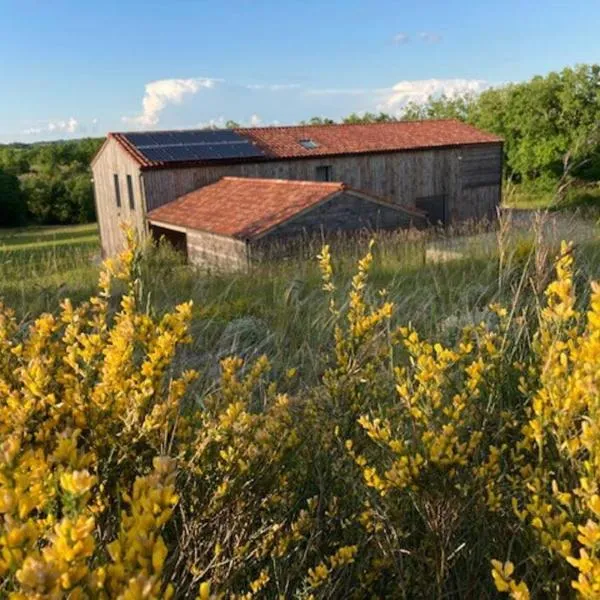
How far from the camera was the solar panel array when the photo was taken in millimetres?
21312

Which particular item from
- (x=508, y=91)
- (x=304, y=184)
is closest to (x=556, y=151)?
(x=508, y=91)

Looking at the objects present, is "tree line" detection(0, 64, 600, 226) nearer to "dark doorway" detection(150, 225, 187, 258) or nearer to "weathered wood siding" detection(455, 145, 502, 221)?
"weathered wood siding" detection(455, 145, 502, 221)

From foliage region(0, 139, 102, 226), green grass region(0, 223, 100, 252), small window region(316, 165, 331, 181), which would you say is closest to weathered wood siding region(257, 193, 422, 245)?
small window region(316, 165, 331, 181)

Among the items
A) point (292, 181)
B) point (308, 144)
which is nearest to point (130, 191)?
point (308, 144)

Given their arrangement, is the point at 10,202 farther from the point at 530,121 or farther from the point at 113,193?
the point at 530,121

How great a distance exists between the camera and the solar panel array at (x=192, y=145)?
69.9ft

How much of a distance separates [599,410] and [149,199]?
20.9 m

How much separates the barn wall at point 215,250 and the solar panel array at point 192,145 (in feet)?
13.9

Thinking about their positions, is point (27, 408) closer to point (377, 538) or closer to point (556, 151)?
point (377, 538)

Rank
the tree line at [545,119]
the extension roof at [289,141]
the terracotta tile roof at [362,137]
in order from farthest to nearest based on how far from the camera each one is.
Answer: the tree line at [545,119] → the terracotta tile roof at [362,137] → the extension roof at [289,141]

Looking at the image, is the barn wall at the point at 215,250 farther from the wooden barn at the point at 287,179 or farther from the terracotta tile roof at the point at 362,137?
the terracotta tile roof at the point at 362,137

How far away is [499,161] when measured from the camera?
1056 inches

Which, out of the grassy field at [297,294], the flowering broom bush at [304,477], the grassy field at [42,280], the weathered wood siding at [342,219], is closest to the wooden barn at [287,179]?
the weathered wood siding at [342,219]

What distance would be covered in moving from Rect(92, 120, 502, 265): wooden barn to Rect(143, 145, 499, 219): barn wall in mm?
38
